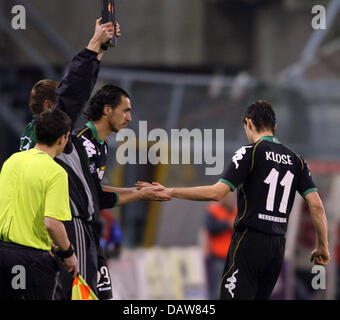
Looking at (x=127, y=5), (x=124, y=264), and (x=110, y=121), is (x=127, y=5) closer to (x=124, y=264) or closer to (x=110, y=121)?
(x=124, y=264)

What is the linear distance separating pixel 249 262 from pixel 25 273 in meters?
1.89

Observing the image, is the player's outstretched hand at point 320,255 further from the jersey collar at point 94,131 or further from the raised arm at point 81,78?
the raised arm at point 81,78

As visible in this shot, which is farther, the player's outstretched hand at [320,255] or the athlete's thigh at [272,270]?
the player's outstretched hand at [320,255]

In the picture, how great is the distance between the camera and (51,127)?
7.55 metres

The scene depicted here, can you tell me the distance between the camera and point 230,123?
53.6ft

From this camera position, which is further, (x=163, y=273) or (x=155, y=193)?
(x=163, y=273)

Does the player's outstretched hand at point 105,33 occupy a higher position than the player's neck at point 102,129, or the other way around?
the player's outstretched hand at point 105,33

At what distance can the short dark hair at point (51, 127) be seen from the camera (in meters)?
7.56

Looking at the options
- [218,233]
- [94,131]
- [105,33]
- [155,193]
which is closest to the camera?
[105,33]

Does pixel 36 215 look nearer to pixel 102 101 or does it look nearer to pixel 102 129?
pixel 102 129

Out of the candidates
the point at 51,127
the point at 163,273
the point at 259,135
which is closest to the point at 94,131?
the point at 51,127

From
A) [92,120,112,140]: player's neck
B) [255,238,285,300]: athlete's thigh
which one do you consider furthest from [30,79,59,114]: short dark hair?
[255,238,285,300]: athlete's thigh

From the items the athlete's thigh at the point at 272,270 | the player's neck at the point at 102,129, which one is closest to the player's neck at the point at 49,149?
the player's neck at the point at 102,129

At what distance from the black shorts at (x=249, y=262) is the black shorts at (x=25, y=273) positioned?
59.5 inches
